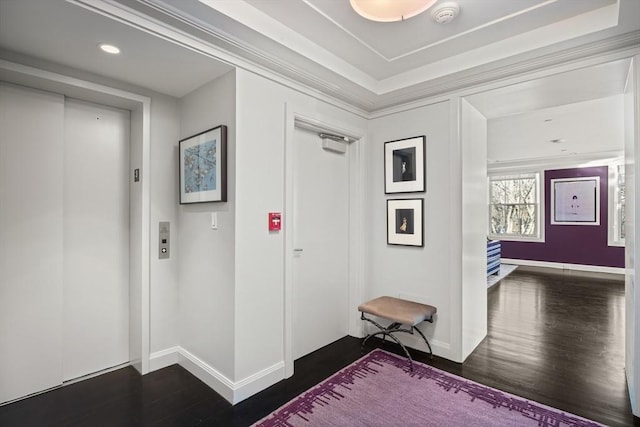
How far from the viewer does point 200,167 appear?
252 centimetres

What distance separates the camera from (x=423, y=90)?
2.93 metres

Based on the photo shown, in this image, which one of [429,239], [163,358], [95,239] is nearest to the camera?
[95,239]

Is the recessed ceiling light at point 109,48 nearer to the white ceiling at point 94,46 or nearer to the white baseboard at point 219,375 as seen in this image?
the white ceiling at point 94,46

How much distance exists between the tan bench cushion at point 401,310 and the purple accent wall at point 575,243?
6686 mm

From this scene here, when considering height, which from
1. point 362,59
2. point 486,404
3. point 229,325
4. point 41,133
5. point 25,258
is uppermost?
point 362,59

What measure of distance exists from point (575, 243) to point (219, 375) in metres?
8.49

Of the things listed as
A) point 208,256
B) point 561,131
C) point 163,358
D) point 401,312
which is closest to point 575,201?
point 561,131

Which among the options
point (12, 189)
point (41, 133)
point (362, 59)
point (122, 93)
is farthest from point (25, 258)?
point (362, 59)

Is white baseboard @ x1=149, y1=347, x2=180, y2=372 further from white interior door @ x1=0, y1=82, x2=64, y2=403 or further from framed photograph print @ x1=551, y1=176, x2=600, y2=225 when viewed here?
Result: framed photograph print @ x1=551, y1=176, x2=600, y2=225

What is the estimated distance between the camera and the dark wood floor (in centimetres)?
209

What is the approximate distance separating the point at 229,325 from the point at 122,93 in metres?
2.02

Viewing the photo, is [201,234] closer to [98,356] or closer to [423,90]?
[98,356]

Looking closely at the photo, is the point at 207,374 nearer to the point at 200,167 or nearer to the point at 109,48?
the point at 200,167

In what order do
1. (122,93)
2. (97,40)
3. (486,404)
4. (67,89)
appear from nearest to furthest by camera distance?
(97,40), (486,404), (67,89), (122,93)
